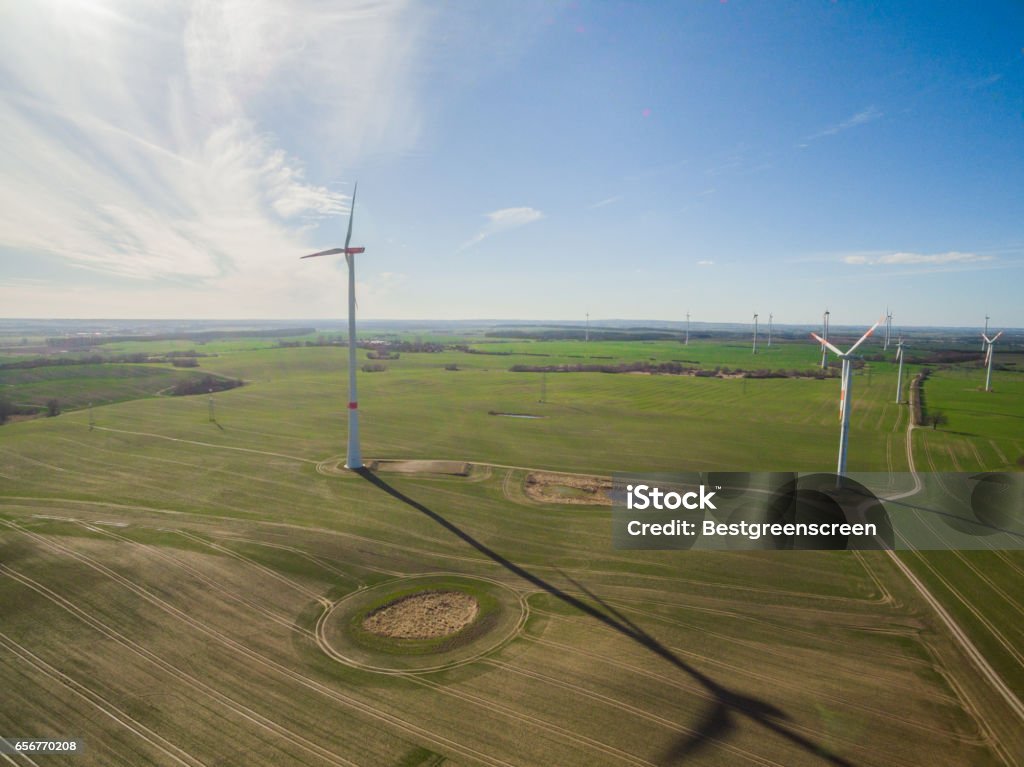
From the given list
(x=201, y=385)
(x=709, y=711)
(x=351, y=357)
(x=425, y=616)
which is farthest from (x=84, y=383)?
(x=709, y=711)

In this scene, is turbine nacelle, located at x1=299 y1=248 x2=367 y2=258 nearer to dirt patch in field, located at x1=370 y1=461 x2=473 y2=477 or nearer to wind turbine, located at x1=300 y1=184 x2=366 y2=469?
wind turbine, located at x1=300 y1=184 x2=366 y2=469

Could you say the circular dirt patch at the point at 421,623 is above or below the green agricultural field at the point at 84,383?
below

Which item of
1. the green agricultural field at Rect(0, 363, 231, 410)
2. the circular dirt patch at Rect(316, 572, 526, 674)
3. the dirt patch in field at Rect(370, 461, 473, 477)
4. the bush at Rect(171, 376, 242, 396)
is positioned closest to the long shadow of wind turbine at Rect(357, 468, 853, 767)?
the circular dirt patch at Rect(316, 572, 526, 674)

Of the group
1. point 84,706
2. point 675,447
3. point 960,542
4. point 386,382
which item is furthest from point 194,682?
point 386,382

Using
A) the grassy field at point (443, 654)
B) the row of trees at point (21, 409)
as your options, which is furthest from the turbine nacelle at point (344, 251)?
the row of trees at point (21, 409)

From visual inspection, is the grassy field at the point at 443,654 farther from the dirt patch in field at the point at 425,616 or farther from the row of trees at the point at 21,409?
the row of trees at the point at 21,409

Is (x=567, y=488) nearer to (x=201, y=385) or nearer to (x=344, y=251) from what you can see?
(x=344, y=251)

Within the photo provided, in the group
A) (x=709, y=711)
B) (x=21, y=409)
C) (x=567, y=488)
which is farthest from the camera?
(x=21, y=409)
